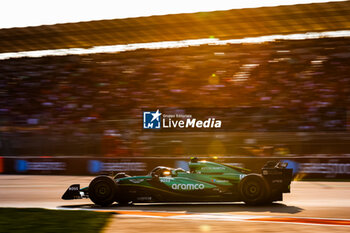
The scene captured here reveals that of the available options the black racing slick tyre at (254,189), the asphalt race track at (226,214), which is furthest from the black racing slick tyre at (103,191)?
the black racing slick tyre at (254,189)

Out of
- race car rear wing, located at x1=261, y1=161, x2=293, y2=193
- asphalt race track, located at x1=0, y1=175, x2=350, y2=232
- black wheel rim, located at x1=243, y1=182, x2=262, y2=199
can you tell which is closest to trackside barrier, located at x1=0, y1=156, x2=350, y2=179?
asphalt race track, located at x1=0, y1=175, x2=350, y2=232

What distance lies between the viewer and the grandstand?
770 inches

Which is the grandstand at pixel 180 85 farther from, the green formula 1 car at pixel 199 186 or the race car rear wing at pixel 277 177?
the green formula 1 car at pixel 199 186

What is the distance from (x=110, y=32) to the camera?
2386cm

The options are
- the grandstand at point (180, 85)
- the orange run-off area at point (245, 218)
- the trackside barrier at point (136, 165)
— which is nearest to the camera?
the orange run-off area at point (245, 218)

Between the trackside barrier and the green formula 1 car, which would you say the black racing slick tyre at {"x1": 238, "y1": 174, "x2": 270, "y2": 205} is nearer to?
the green formula 1 car

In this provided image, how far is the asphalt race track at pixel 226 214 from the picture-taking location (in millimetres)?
6770

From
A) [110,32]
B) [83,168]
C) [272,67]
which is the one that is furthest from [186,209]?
[110,32]

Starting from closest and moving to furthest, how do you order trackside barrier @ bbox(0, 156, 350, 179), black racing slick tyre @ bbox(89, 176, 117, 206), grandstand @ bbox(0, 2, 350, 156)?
black racing slick tyre @ bbox(89, 176, 117, 206), trackside barrier @ bbox(0, 156, 350, 179), grandstand @ bbox(0, 2, 350, 156)

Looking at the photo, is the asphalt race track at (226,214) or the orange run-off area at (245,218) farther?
the orange run-off area at (245,218)

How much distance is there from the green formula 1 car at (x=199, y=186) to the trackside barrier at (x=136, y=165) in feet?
24.5

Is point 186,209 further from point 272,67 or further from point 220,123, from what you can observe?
point 272,67

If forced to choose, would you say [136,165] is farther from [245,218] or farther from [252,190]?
[245,218]

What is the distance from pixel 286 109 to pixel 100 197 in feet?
41.0
